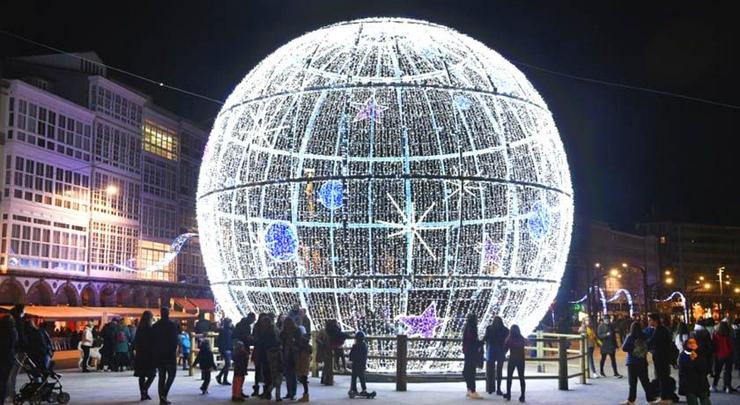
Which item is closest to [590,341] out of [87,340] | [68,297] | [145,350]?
[145,350]

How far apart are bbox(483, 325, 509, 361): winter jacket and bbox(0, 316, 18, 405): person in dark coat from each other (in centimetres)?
741

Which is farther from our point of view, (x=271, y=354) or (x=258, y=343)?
(x=258, y=343)

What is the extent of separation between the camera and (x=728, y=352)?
15672mm

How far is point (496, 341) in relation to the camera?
44.4ft

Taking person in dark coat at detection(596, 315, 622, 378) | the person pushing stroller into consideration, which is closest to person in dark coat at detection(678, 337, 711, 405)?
the person pushing stroller

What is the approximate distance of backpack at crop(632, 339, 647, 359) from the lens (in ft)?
38.7

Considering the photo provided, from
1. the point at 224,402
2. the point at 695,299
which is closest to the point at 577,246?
the point at 695,299

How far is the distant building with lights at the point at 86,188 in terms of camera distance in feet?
122

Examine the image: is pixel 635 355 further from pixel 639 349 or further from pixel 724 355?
pixel 724 355

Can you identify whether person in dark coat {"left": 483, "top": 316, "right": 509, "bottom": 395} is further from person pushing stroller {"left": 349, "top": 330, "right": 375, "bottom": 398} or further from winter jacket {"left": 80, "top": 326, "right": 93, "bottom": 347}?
winter jacket {"left": 80, "top": 326, "right": 93, "bottom": 347}

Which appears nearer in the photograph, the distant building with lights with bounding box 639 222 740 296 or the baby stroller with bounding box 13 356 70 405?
the baby stroller with bounding box 13 356 70 405

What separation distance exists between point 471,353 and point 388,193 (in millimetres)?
3104

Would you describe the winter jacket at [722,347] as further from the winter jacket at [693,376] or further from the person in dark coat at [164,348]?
the person in dark coat at [164,348]

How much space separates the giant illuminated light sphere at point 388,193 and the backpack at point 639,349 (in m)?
2.86
